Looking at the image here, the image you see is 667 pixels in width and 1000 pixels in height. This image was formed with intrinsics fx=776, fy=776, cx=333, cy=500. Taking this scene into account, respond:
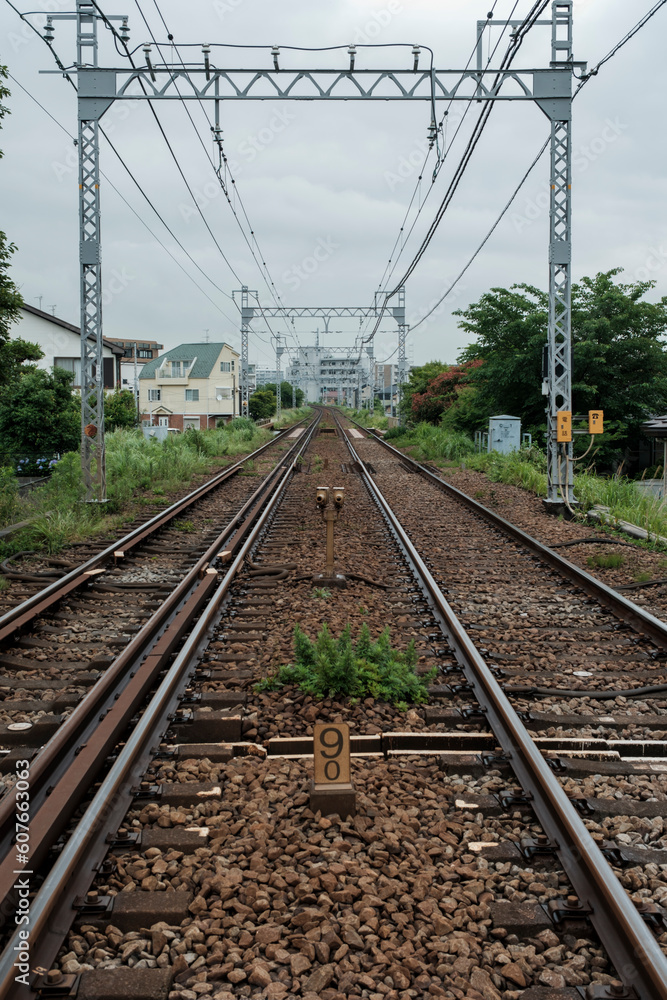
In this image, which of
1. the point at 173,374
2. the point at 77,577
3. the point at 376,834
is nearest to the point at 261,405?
the point at 173,374

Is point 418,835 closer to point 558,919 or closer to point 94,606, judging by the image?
Answer: point 558,919

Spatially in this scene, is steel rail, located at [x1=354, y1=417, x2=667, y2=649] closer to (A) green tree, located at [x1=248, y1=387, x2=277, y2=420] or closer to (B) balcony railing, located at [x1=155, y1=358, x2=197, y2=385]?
(B) balcony railing, located at [x1=155, y1=358, x2=197, y2=385]

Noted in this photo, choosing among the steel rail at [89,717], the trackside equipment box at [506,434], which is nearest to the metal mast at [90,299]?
the steel rail at [89,717]

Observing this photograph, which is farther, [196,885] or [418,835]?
[418,835]

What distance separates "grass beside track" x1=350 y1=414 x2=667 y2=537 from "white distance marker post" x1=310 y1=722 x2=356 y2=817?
829 cm

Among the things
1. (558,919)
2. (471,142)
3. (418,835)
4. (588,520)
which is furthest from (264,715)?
(471,142)

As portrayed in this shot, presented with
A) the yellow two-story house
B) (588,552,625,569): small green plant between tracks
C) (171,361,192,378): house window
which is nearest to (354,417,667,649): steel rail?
(588,552,625,569): small green plant between tracks

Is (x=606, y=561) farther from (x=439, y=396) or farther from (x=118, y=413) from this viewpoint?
(x=118, y=413)

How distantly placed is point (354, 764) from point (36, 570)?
19.6 feet

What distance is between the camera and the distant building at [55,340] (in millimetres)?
35844

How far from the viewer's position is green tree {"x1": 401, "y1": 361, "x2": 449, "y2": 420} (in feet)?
120

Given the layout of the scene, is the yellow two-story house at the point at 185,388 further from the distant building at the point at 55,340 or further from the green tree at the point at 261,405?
the distant building at the point at 55,340

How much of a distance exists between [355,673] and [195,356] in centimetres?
6000

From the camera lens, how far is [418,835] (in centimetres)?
342
